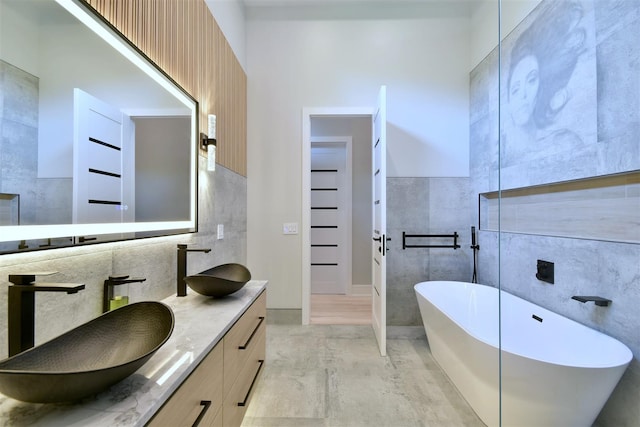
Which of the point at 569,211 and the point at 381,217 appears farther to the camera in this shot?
the point at 381,217

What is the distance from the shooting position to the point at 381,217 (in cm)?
246

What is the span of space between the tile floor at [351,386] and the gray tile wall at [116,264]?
0.96 m

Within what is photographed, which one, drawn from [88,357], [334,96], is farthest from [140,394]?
[334,96]

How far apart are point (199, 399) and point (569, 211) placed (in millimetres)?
2119

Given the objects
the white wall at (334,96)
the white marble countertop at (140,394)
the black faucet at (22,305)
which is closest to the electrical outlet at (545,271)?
the white wall at (334,96)

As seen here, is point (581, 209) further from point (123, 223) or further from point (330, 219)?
point (330, 219)

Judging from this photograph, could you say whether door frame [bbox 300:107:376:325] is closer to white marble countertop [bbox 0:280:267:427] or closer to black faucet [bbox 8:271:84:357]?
white marble countertop [bbox 0:280:267:427]

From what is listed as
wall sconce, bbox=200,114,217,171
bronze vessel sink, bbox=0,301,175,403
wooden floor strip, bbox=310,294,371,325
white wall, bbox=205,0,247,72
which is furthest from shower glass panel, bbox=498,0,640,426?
white wall, bbox=205,0,247,72

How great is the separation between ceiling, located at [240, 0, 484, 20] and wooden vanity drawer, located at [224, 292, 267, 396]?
2.96m

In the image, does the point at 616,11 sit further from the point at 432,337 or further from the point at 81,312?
the point at 81,312

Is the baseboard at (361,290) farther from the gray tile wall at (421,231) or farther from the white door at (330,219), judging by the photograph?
the gray tile wall at (421,231)

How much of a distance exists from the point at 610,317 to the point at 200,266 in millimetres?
2353

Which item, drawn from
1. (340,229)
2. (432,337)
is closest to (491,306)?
(432,337)

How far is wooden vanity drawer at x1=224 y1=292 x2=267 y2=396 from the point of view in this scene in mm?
1172
